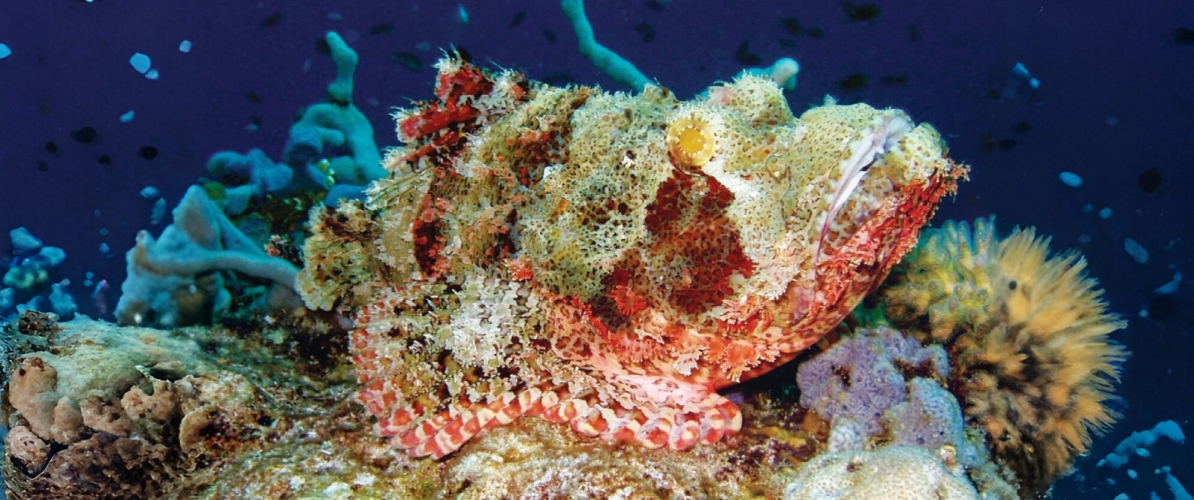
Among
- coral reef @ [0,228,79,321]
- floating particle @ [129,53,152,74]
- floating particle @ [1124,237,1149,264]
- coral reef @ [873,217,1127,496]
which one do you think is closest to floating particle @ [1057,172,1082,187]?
floating particle @ [1124,237,1149,264]

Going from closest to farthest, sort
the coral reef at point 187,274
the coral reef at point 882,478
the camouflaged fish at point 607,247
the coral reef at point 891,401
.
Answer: the coral reef at point 882,478 < the camouflaged fish at point 607,247 < the coral reef at point 891,401 < the coral reef at point 187,274

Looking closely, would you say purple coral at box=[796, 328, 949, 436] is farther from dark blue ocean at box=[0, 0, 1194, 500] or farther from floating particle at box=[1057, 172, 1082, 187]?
floating particle at box=[1057, 172, 1082, 187]

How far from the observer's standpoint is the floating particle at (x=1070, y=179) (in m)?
21.3

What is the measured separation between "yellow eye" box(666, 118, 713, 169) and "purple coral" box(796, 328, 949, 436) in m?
1.49

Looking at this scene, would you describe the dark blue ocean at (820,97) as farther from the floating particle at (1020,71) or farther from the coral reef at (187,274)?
the coral reef at (187,274)

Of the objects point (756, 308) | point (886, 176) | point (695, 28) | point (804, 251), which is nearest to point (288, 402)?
point (756, 308)

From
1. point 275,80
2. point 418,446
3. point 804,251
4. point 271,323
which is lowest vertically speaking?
point 418,446

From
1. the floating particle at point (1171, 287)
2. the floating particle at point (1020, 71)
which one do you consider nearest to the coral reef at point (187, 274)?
the floating particle at point (1020, 71)

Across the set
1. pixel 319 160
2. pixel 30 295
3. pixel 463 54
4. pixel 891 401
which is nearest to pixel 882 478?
pixel 891 401

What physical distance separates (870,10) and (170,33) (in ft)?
106

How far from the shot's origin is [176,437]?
10.2 feet

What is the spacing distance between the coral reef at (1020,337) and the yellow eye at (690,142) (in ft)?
5.95

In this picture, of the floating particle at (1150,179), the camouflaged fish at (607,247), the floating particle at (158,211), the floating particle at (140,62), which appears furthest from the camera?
the floating particle at (158,211)

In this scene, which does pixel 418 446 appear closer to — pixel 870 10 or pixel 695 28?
pixel 870 10
